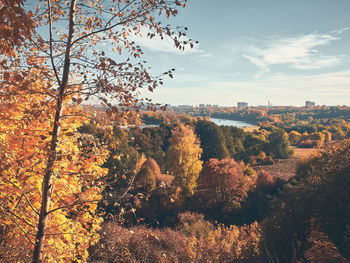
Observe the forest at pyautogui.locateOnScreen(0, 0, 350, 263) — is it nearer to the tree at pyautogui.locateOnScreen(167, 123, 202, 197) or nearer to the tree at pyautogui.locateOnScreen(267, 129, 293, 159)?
the tree at pyautogui.locateOnScreen(167, 123, 202, 197)

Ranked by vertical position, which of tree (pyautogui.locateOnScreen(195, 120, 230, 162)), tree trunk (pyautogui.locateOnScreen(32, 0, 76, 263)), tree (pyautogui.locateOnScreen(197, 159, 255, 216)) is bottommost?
tree (pyautogui.locateOnScreen(197, 159, 255, 216))

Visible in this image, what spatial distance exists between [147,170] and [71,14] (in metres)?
20.4

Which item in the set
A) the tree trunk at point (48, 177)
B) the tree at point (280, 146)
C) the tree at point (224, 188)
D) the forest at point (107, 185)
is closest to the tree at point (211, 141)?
the forest at point (107, 185)

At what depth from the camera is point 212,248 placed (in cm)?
1106

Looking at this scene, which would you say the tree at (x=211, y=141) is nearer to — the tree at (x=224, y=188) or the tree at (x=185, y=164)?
the tree at (x=185, y=164)

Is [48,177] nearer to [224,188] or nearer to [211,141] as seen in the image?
[224,188]

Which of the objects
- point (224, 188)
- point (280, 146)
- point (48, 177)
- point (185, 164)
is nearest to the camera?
point (48, 177)

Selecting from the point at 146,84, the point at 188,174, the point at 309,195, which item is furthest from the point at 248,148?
the point at 146,84

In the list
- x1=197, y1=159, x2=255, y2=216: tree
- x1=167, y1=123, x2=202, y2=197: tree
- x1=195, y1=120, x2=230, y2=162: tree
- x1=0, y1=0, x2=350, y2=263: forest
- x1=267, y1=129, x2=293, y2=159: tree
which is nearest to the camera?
x1=0, y1=0, x2=350, y2=263: forest

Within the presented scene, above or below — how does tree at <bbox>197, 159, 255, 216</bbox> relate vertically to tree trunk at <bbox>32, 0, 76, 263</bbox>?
below

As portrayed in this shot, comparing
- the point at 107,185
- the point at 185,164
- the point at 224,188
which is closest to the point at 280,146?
the point at 224,188

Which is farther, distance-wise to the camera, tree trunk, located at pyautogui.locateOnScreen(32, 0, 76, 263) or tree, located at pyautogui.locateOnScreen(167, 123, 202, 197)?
tree, located at pyautogui.locateOnScreen(167, 123, 202, 197)

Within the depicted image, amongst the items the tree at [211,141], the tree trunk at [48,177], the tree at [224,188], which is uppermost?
the tree trunk at [48,177]

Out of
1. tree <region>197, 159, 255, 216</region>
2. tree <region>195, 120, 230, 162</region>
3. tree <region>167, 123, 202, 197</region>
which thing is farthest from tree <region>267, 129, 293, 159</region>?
tree <region>167, 123, 202, 197</region>
